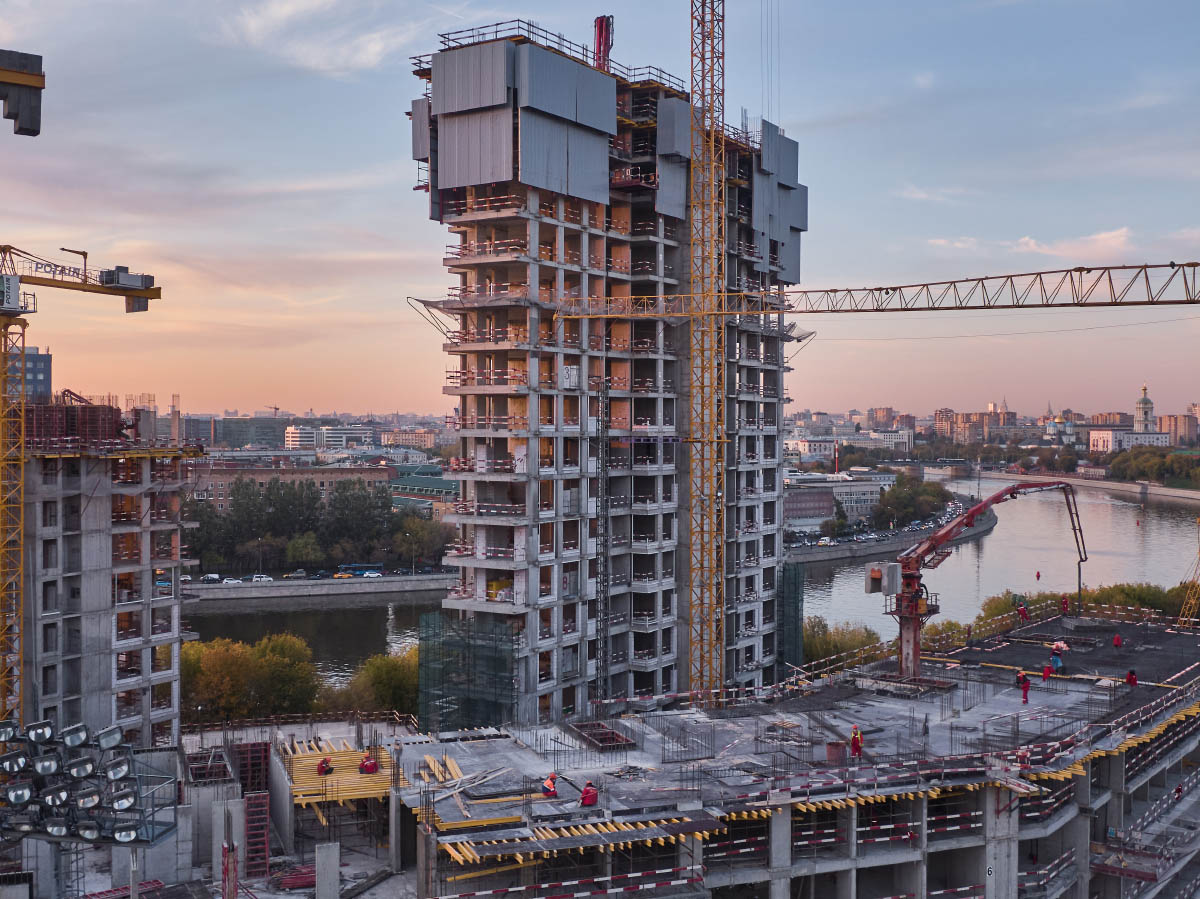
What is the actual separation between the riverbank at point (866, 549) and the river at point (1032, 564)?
1441 mm

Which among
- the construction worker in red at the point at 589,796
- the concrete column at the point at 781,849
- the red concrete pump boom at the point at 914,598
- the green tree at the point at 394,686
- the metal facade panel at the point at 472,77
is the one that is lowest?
the green tree at the point at 394,686

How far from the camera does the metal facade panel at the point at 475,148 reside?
35.2 metres

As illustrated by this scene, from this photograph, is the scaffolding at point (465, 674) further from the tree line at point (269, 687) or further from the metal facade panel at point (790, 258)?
the metal facade panel at point (790, 258)

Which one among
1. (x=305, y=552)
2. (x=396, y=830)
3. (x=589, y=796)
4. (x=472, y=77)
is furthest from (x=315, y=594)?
(x=589, y=796)

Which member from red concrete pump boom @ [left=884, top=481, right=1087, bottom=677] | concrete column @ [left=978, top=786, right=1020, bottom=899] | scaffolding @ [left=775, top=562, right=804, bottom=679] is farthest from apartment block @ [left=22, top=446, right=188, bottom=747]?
scaffolding @ [left=775, top=562, right=804, bottom=679]

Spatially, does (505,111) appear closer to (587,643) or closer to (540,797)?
(587,643)

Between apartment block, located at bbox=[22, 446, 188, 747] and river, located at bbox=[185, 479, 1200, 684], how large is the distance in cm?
2221

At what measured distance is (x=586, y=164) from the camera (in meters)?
37.8

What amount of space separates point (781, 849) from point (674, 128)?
88.3ft

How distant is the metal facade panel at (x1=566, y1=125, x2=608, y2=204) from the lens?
37094mm

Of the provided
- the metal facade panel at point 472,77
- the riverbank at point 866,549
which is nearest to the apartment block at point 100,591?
the metal facade panel at point 472,77

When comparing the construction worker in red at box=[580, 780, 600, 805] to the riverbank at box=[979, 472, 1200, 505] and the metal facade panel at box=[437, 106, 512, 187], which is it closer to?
the metal facade panel at box=[437, 106, 512, 187]

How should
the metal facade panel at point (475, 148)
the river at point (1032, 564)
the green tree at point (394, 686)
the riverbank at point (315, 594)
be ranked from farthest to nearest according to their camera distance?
1. the river at point (1032, 564)
2. the riverbank at point (315, 594)
3. the green tree at point (394, 686)
4. the metal facade panel at point (475, 148)

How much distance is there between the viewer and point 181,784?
26.4m
